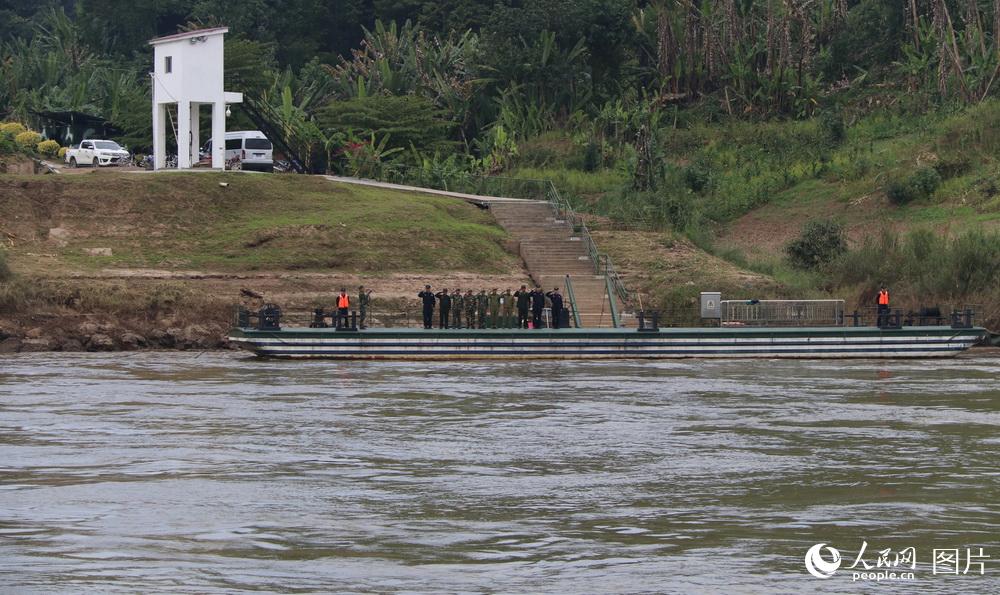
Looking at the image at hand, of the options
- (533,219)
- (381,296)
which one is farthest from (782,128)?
(381,296)

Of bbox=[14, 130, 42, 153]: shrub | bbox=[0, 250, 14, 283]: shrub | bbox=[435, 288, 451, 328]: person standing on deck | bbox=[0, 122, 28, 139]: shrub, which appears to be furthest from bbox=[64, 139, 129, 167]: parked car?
bbox=[435, 288, 451, 328]: person standing on deck

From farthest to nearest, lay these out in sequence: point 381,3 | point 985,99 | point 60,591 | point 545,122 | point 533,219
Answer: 1. point 381,3
2. point 545,122
3. point 985,99
4. point 533,219
5. point 60,591

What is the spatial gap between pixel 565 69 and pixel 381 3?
19.2 meters

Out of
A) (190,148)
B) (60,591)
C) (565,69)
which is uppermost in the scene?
(565,69)

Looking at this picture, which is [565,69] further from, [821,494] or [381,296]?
[821,494]

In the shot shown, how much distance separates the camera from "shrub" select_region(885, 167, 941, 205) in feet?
176

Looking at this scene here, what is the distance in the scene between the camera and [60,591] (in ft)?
48.8

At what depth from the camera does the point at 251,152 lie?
193ft

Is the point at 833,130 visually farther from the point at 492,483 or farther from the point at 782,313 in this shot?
the point at 492,483

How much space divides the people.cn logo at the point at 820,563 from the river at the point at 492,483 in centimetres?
8

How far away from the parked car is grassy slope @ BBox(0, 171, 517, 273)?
336 inches

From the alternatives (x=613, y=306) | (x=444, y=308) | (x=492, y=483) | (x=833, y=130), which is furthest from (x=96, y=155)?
(x=492, y=483)

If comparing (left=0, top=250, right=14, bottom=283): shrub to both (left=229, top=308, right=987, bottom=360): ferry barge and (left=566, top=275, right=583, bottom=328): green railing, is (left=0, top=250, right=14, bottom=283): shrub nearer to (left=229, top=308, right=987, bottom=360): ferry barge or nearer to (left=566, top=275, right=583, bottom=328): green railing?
(left=229, top=308, right=987, bottom=360): ferry barge

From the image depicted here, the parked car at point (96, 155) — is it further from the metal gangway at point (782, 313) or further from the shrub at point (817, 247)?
the metal gangway at point (782, 313)
